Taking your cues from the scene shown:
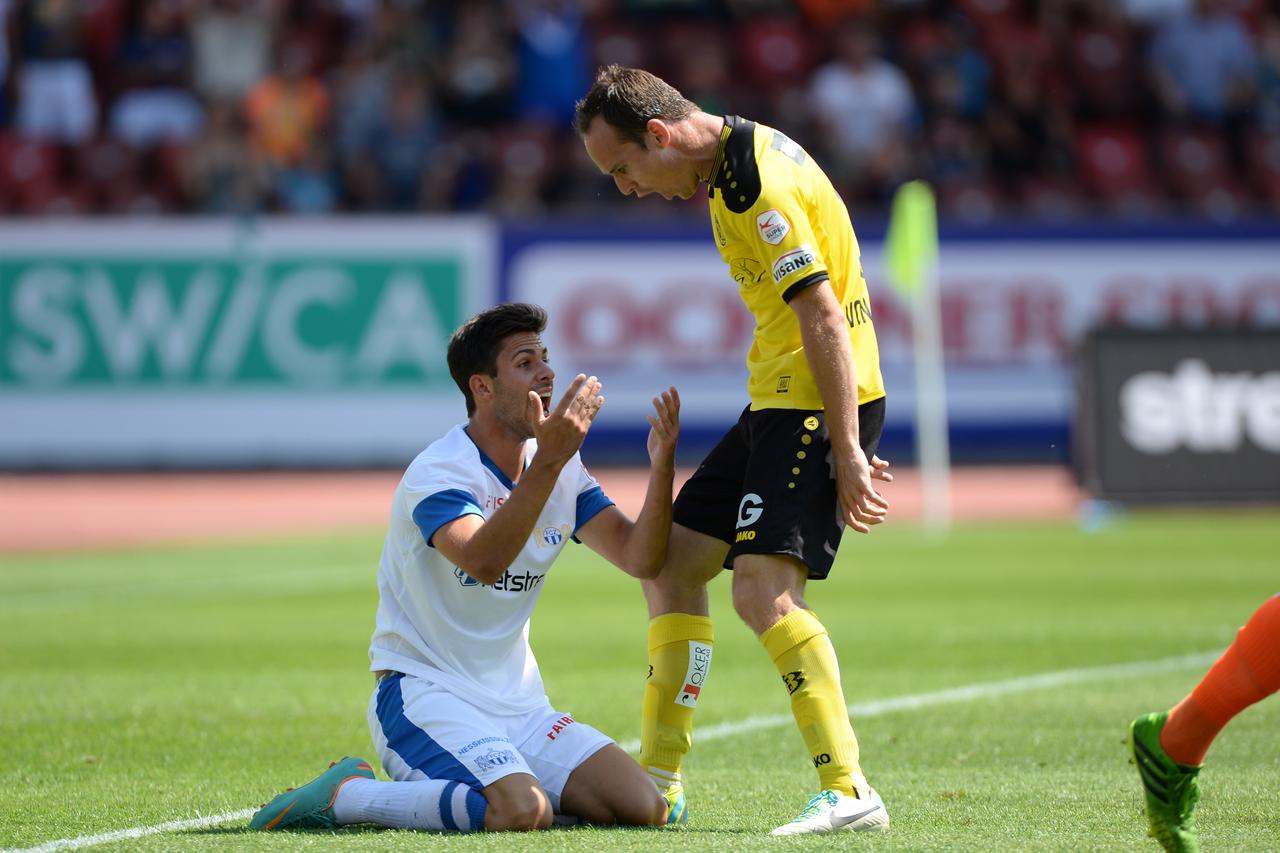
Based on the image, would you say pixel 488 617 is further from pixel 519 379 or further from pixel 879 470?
pixel 879 470

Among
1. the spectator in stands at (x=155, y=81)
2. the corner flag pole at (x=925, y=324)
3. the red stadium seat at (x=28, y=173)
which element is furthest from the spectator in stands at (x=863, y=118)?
the red stadium seat at (x=28, y=173)

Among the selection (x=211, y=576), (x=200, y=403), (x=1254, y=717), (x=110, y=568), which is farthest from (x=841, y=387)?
(x=200, y=403)

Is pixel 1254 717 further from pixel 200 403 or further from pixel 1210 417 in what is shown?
pixel 200 403

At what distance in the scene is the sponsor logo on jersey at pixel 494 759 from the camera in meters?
5.40

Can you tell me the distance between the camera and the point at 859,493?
5.32m

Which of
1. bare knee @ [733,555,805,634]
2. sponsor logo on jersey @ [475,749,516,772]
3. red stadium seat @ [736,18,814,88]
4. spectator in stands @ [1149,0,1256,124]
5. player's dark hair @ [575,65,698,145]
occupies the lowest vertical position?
sponsor logo on jersey @ [475,749,516,772]

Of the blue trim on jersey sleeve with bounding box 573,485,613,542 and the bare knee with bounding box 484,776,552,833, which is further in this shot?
the blue trim on jersey sleeve with bounding box 573,485,613,542

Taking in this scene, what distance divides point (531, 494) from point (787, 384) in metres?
0.88

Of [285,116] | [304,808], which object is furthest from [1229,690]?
[285,116]

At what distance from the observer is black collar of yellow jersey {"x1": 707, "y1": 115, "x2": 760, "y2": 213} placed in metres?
5.44

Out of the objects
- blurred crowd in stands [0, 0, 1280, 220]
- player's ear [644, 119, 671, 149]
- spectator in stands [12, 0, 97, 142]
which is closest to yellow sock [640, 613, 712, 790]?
player's ear [644, 119, 671, 149]

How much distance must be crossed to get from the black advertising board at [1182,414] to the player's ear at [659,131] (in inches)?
495

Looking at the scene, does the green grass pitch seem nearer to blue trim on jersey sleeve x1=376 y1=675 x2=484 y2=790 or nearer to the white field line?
the white field line

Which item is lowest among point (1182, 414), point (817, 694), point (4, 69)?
point (1182, 414)
